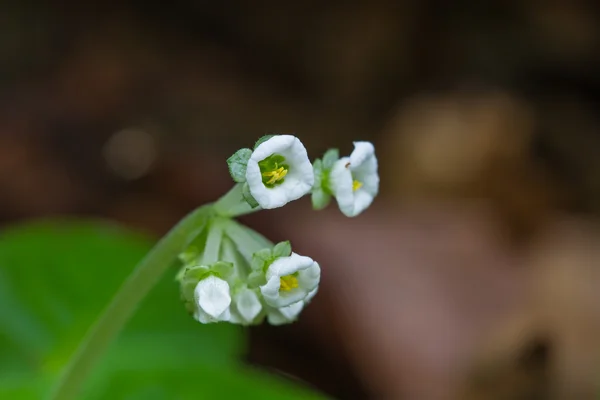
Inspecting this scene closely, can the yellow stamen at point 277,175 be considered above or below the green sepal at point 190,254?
above

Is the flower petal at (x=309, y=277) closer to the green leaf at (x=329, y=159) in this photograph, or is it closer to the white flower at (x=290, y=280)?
the white flower at (x=290, y=280)

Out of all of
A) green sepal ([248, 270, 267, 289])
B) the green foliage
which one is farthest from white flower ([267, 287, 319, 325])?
the green foliage

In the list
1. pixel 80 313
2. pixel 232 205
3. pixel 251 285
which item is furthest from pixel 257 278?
pixel 80 313

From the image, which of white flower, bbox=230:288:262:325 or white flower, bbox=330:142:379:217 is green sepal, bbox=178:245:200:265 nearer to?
white flower, bbox=230:288:262:325

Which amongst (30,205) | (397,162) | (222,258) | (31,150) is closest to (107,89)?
(31,150)

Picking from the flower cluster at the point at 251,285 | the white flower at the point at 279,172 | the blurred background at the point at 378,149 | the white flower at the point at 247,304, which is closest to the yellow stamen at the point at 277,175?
the white flower at the point at 279,172

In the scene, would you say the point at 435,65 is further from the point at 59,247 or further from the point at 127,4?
the point at 59,247
